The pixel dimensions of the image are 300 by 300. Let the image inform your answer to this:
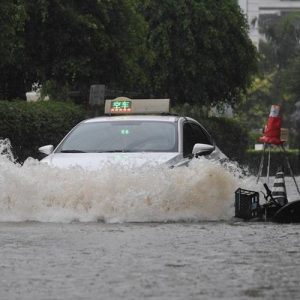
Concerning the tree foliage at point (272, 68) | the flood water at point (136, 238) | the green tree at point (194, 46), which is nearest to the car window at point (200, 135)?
the flood water at point (136, 238)

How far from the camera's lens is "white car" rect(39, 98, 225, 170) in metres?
14.6

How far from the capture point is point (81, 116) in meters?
27.3

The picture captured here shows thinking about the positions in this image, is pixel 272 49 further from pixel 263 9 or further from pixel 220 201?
pixel 220 201

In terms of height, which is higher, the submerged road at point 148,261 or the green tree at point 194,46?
the green tree at point 194,46

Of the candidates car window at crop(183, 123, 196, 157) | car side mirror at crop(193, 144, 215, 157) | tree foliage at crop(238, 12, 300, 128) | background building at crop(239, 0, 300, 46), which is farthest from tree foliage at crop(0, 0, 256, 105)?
background building at crop(239, 0, 300, 46)

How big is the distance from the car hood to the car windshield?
0.38 meters

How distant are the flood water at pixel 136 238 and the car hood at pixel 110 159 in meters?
0.26

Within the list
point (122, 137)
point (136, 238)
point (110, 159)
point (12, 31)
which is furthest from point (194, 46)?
point (136, 238)

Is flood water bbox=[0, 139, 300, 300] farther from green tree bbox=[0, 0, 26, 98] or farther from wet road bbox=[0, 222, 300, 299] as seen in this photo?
green tree bbox=[0, 0, 26, 98]

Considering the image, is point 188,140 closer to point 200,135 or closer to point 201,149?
point 201,149

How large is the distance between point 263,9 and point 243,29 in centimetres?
12317

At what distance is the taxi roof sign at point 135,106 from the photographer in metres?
19.3

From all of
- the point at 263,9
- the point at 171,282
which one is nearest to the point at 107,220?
the point at 171,282

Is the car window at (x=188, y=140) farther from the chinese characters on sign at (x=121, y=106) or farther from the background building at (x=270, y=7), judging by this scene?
the background building at (x=270, y=7)
